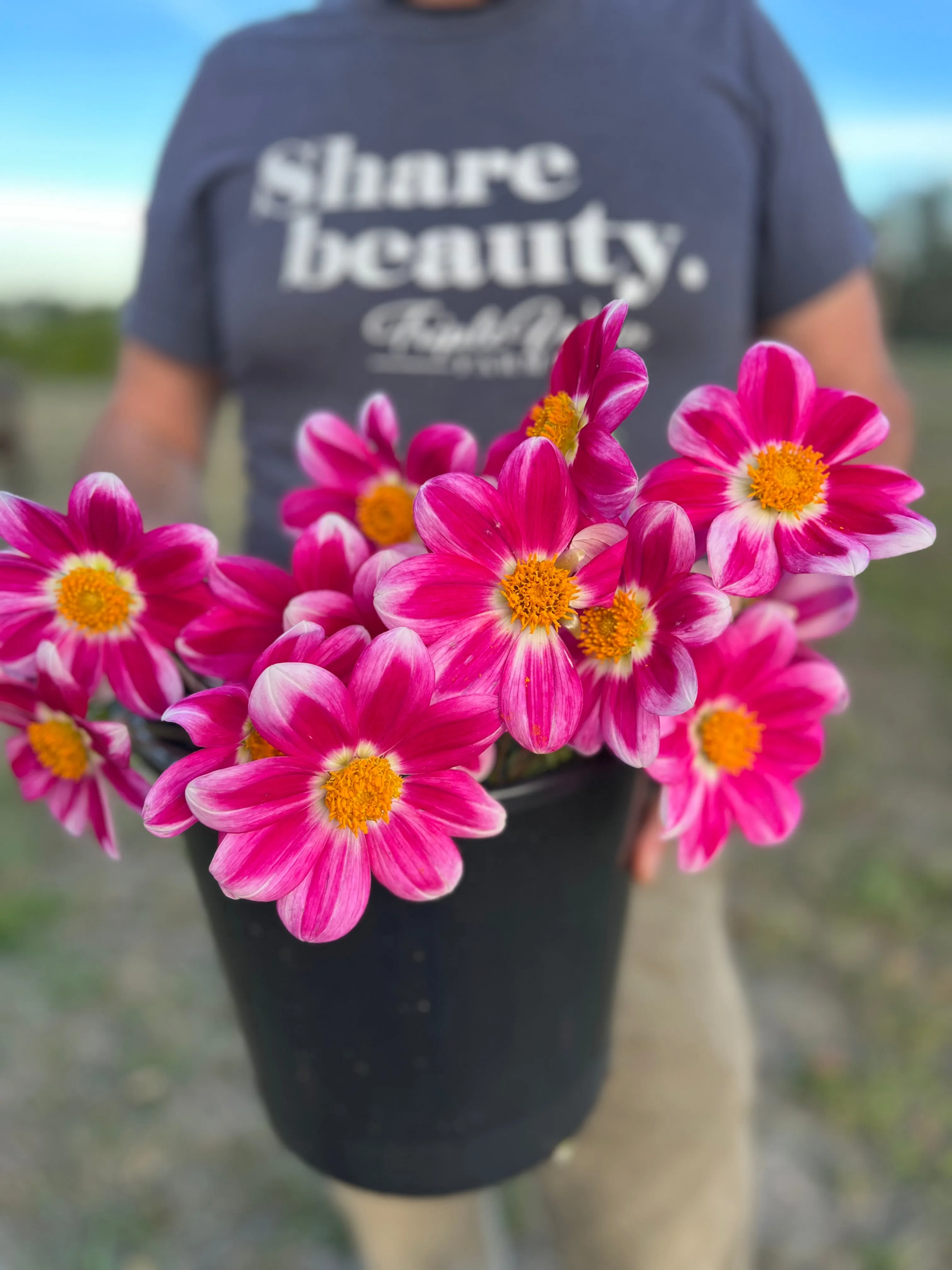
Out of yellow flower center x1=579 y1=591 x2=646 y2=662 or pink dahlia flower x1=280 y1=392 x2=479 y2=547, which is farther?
pink dahlia flower x1=280 y1=392 x2=479 y2=547

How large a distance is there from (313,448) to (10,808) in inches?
87.9

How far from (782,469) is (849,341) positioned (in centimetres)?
80

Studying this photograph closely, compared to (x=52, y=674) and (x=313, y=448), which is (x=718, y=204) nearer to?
(x=313, y=448)

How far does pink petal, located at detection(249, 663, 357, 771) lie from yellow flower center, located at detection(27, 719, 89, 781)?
0.12 metres

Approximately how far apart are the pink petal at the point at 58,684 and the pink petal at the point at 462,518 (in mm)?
173

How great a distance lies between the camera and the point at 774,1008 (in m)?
1.77

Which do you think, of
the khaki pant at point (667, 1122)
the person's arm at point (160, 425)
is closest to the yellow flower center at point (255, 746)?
the khaki pant at point (667, 1122)

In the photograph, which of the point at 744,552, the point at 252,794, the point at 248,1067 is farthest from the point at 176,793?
the point at 248,1067

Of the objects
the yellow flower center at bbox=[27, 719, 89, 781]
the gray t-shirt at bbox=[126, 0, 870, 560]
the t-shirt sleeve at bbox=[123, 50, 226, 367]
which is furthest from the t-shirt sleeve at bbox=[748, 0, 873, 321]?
the yellow flower center at bbox=[27, 719, 89, 781]

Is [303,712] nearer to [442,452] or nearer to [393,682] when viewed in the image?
[393,682]

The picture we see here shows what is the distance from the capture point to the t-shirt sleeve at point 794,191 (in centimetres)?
104

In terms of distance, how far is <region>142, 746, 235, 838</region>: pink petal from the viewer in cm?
40

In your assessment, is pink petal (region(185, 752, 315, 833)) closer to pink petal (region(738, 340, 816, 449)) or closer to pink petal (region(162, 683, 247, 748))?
pink petal (region(162, 683, 247, 748))

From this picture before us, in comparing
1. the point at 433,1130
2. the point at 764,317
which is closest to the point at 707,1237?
the point at 433,1130
